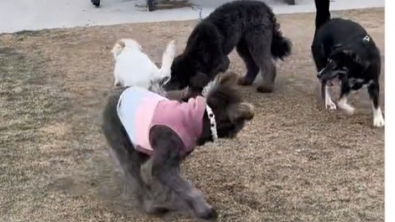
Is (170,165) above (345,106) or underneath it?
above

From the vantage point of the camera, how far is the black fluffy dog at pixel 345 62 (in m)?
3.04

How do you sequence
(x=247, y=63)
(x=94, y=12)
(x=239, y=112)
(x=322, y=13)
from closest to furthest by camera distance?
(x=239, y=112) < (x=322, y=13) < (x=247, y=63) < (x=94, y=12)

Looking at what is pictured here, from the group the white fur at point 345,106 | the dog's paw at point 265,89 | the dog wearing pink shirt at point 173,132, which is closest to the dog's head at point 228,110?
the dog wearing pink shirt at point 173,132

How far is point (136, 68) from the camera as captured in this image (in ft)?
10.6

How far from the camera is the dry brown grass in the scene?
7.80ft

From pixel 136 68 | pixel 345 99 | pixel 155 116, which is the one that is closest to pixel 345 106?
pixel 345 99

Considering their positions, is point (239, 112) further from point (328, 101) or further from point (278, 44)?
point (278, 44)

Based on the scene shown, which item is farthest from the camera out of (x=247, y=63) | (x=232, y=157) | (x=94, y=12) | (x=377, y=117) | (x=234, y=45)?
(x=94, y=12)

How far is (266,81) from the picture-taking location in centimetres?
387

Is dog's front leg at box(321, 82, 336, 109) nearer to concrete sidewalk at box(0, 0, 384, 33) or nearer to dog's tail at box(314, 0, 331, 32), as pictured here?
dog's tail at box(314, 0, 331, 32)

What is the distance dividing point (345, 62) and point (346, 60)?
1cm

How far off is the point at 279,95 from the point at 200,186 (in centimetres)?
132

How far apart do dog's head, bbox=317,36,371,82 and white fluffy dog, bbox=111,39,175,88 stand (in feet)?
2.50
